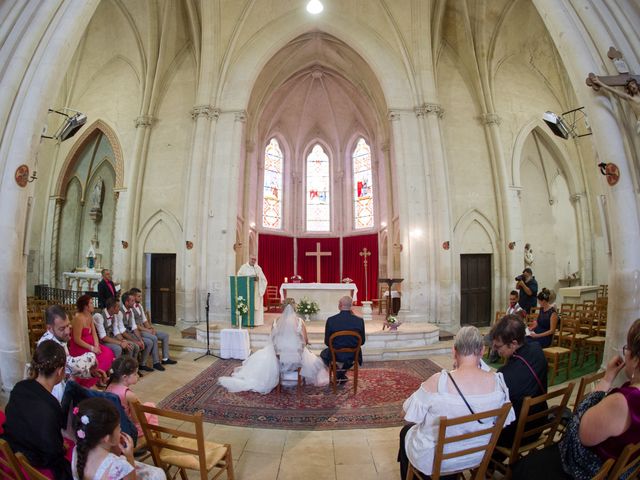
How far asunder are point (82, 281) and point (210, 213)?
521cm

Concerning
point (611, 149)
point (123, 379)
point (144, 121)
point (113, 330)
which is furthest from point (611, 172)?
point (144, 121)

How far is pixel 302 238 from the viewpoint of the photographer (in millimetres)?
18578

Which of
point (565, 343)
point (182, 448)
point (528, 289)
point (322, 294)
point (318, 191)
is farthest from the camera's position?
point (318, 191)

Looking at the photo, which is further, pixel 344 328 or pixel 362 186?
pixel 362 186

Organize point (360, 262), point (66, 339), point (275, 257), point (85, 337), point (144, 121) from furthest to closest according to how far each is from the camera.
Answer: point (360, 262) → point (275, 257) → point (144, 121) → point (85, 337) → point (66, 339)

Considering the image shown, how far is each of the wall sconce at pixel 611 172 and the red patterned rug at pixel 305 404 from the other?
13.3 feet

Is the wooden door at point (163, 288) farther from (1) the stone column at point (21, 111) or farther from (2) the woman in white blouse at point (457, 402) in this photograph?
(2) the woman in white blouse at point (457, 402)

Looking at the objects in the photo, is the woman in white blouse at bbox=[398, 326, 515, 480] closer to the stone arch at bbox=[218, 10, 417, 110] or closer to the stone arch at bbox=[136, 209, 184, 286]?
the stone arch at bbox=[136, 209, 184, 286]

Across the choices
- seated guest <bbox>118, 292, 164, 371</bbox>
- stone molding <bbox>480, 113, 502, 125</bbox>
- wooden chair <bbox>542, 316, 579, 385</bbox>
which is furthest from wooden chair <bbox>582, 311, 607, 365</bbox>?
seated guest <bbox>118, 292, 164, 371</bbox>

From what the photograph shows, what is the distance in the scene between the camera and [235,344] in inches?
298

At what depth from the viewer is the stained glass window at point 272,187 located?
1803 cm

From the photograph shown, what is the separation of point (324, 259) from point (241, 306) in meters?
10.0

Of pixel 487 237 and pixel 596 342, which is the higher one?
pixel 487 237

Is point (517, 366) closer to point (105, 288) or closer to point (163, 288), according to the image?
point (105, 288)
